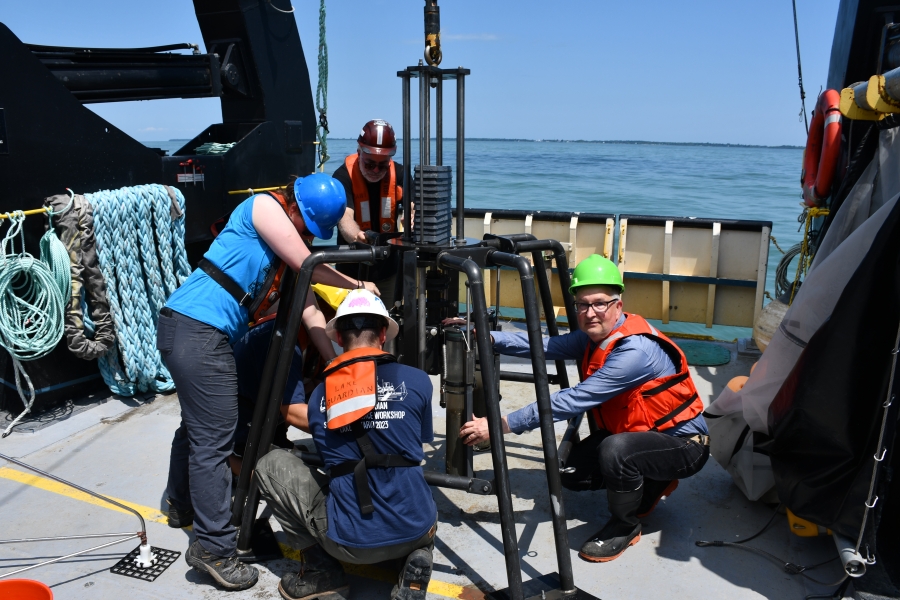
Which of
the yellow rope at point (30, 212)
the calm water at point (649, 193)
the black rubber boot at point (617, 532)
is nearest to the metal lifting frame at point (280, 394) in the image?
the black rubber boot at point (617, 532)

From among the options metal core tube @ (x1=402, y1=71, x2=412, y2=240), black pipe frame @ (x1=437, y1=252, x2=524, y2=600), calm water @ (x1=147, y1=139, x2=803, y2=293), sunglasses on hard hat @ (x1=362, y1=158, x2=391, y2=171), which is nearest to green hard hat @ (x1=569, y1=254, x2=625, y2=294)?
black pipe frame @ (x1=437, y1=252, x2=524, y2=600)

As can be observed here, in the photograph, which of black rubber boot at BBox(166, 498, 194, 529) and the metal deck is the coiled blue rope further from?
black rubber boot at BBox(166, 498, 194, 529)

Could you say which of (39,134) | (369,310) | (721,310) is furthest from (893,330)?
(39,134)

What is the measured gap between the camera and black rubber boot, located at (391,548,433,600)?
8.84 feet

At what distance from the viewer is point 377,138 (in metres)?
4.26

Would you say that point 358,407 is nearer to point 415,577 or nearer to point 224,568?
point 415,577

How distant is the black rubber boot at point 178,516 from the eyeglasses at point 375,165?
2237 mm

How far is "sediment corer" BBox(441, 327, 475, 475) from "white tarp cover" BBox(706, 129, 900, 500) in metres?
1.36

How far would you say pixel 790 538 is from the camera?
327 cm

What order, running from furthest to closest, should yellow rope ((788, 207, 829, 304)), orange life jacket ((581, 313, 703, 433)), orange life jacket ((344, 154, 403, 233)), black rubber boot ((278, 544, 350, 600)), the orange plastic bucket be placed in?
yellow rope ((788, 207, 829, 304))
orange life jacket ((344, 154, 403, 233))
orange life jacket ((581, 313, 703, 433))
black rubber boot ((278, 544, 350, 600))
the orange plastic bucket

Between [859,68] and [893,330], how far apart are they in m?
3.18

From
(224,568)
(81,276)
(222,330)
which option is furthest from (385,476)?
(81,276)

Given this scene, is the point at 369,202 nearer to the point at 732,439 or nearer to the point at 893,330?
the point at 732,439

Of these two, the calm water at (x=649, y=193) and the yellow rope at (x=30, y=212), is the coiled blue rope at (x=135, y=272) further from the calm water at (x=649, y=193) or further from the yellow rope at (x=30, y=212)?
the calm water at (x=649, y=193)
